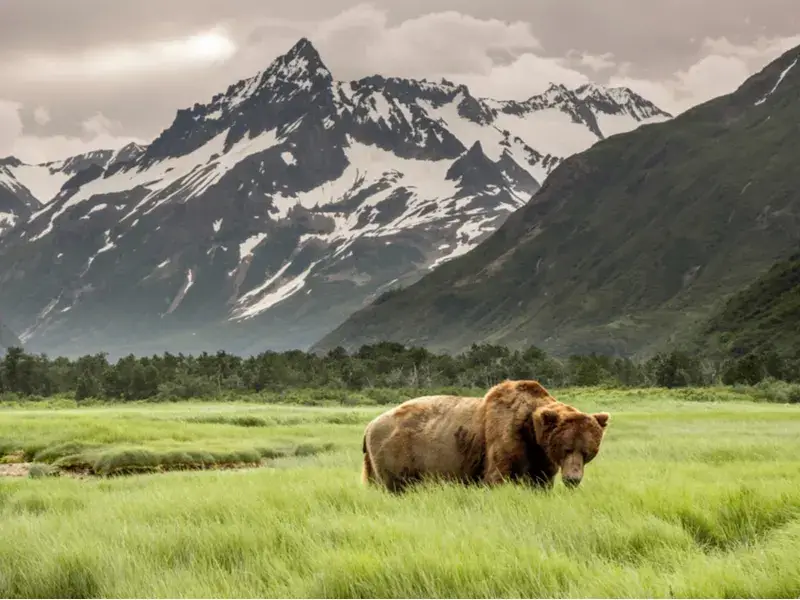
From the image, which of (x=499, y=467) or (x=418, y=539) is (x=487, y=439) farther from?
(x=418, y=539)

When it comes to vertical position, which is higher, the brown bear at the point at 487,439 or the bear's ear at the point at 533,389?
the bear's ear at the point at 533,389

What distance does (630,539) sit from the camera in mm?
9773

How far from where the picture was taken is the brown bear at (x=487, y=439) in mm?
12742

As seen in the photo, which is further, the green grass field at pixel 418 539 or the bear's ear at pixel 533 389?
the bear's ear at pixel 533 389

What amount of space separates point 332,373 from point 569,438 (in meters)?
119

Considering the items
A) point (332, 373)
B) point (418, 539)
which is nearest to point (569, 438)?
point (418, 539)

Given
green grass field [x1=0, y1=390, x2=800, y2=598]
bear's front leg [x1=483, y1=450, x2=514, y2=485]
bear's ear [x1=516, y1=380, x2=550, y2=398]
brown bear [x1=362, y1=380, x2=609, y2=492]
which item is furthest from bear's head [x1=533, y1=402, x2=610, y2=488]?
bear's ear [x1=516, y1=380, x2=550, y2=398]

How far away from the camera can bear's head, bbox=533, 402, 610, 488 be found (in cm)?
1258

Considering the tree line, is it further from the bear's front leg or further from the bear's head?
the bear's head

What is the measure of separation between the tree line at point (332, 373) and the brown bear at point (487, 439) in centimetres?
8862

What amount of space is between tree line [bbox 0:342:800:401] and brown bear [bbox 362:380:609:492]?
8862 centimetres

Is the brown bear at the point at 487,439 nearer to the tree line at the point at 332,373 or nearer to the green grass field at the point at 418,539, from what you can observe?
the green grass field at the point at 418,539

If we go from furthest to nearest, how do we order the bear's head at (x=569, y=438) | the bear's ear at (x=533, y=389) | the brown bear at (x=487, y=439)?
the bear's ear at (x=533, y=389) → the brown bear at (x=487, y=439) → the bear's head at (x=569, y=438)

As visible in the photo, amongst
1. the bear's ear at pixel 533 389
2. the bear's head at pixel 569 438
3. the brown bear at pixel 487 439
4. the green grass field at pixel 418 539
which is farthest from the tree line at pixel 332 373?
the bear's head at pixel 569 438
